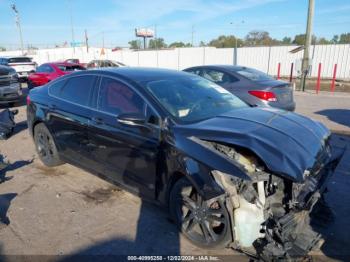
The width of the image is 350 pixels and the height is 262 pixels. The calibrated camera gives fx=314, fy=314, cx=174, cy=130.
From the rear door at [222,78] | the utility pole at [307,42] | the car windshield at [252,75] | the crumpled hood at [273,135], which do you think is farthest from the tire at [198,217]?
the utility pole at [307,42]

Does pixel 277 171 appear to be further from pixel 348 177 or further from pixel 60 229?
pixel 348 177

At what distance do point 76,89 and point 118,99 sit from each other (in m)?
1.07

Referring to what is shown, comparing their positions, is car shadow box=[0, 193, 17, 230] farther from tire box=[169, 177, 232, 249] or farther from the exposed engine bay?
the exposed engine bay

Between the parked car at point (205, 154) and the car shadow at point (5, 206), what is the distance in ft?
3.33

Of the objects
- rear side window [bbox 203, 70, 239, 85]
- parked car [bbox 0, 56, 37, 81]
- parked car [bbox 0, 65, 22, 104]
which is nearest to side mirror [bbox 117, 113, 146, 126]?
rear side window [bbox 203, 70, 239, 85]

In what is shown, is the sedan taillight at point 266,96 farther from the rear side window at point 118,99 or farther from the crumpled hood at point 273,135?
the rear side window at point 118,99

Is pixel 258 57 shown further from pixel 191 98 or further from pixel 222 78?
pixel 191 98

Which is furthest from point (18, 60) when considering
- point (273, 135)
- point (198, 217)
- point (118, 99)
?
point (273, 135)

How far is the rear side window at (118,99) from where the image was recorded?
3644 mm

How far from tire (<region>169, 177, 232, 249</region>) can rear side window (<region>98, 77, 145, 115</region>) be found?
1022 mm

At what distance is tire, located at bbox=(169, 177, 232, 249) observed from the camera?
2.93m

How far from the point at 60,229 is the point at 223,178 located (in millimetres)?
2005

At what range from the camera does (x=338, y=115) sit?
958 cm

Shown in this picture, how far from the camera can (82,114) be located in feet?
14.2
